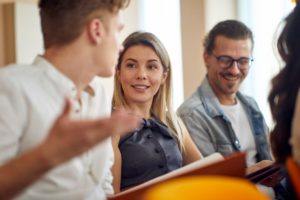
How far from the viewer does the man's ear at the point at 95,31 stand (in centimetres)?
122

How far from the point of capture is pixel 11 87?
1.06 meters

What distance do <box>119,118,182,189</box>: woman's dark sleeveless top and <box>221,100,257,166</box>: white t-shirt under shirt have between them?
0.43m

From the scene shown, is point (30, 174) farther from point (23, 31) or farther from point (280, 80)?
point (23, 31)

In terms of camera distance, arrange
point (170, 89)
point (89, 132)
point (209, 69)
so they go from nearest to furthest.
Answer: point (89, 132) → point (170, 89) → point (209, 69)

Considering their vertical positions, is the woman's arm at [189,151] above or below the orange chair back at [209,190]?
below

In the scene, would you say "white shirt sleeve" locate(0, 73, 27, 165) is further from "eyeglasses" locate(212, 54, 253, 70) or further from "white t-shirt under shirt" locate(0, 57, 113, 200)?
"eyeglasses" locate(212, 54, 253, 70)

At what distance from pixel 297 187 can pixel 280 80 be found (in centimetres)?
33

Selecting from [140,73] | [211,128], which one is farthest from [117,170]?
[211,128]

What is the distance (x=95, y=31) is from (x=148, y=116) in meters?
0.89

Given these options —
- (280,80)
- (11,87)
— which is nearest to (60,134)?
(11,87)

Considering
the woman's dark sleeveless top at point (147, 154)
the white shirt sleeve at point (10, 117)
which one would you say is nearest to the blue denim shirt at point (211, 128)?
the woman's dark sleeveless top at point (147, 154)

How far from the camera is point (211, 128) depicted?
7.04 feet

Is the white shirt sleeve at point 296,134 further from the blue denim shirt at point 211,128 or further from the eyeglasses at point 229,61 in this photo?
the eyeglasses at point 229,61

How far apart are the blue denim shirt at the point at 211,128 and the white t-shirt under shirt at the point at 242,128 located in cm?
3
